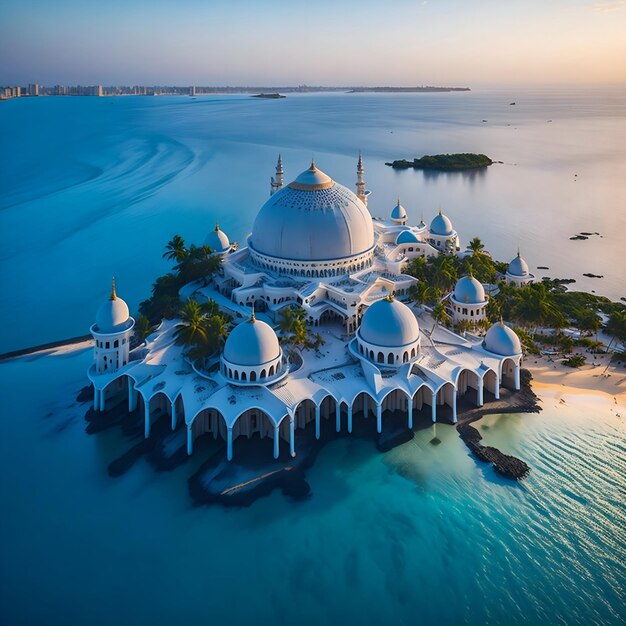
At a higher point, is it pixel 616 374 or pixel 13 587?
pixel 616 374

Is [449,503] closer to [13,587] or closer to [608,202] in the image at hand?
[13,587]

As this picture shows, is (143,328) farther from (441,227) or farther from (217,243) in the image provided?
(441,227)

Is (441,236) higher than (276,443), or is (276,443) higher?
(441,236)

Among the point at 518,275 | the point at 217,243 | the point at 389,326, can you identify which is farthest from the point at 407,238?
the point at 389,326

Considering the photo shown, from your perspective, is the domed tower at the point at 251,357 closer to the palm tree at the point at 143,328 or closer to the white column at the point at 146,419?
the white column at the point at 146,419

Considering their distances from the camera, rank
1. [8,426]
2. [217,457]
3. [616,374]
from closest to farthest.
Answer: [217,457]
[8,426]
[616,374]

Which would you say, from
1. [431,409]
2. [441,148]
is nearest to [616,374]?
[431,409]

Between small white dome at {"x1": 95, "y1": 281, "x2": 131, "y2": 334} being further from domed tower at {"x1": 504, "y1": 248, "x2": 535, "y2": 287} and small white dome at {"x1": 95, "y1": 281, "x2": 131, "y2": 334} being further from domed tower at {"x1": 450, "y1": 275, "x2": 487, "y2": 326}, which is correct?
domed tower at {"x1": 504, "y1": 248, "x2": 535, "y2": 287}
